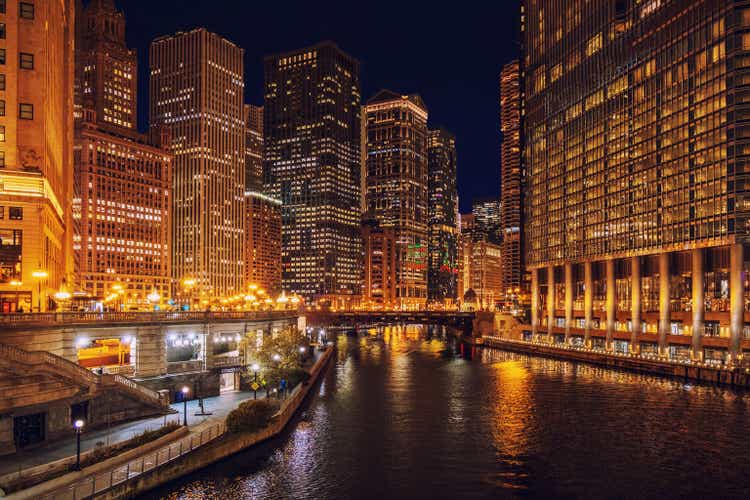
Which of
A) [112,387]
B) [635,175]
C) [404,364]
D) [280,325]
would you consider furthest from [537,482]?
[635,175]

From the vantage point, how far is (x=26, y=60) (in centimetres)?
7331

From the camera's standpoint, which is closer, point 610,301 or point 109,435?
point 109,435

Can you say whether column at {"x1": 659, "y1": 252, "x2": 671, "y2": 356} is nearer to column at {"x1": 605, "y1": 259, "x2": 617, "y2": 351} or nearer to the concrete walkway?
column at {"x1": 605, "y1": 259, "x2": 617, "y2": 351}

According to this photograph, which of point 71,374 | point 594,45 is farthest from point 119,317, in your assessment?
point 594,45

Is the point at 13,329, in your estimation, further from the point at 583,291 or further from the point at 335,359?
the point at 583,291

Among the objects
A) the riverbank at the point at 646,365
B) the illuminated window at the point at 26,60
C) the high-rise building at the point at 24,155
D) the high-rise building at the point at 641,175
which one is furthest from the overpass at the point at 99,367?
the high-rise building at the point at 641,175

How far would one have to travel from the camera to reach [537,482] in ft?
161

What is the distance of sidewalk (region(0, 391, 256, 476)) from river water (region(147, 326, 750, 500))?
700 cm

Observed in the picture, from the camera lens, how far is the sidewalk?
4359 centimetres

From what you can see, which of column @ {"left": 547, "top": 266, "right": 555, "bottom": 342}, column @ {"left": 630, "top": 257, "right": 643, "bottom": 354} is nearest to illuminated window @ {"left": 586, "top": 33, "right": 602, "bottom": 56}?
column @ {"left": 630, "top": 257, "right": 643, "bottom": 354}

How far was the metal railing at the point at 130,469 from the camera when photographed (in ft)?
123

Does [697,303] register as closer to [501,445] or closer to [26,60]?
[501,445]

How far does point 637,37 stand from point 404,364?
83846mm

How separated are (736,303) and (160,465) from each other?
94.6m
